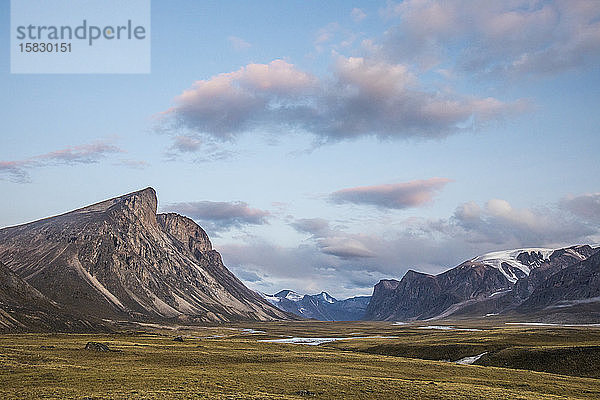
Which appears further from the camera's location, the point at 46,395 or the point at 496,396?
the point at 496,396

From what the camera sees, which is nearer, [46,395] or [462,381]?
[46,395]

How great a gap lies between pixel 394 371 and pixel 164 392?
3408 cm

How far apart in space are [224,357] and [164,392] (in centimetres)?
3394

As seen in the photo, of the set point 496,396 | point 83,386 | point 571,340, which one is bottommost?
point 571,340

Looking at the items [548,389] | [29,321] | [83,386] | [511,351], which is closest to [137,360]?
[83,386]

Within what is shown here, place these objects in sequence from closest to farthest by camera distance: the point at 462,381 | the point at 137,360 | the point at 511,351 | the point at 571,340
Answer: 1. the point at 462,381
2. the point at 137,360
3. the point at 511,351
4. the point at 571,340

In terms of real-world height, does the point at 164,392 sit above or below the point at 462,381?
above

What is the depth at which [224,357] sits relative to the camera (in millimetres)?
74125

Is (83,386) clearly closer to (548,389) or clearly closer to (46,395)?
(46,395)

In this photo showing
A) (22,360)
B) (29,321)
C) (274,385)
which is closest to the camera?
(274,385)

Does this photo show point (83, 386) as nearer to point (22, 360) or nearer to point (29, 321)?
point (22, 360)

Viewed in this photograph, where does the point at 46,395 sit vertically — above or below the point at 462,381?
above

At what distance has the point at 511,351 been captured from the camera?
83.1 metres

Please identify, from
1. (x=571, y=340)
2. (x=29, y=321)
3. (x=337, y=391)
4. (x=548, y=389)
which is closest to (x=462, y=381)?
(x=548, y=389)
